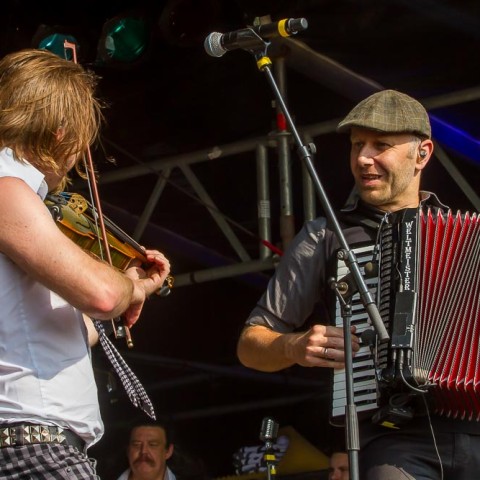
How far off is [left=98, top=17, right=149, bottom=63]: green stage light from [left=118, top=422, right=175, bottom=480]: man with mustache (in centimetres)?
269

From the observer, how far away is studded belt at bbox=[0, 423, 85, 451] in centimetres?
235

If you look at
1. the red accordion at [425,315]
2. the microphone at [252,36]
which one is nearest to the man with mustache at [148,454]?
the red accordion at [425,315]

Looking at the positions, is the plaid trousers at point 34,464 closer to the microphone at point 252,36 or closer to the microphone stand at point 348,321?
the microphone stand at point 348,321

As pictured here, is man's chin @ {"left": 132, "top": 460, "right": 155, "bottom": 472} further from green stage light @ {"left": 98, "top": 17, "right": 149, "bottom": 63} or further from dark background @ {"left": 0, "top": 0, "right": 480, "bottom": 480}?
green stage light @ {"left": 98, "top": 17, "right": 149, "bottom": 63}

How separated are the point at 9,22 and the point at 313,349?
140 inches

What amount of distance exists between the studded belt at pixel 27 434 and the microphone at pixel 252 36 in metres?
1.52

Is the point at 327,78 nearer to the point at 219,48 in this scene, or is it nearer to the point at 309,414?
the point at 219,48

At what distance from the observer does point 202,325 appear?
8406mm

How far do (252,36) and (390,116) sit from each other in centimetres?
64

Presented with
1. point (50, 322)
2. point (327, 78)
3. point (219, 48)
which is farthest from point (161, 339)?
Result: point (50, 322)

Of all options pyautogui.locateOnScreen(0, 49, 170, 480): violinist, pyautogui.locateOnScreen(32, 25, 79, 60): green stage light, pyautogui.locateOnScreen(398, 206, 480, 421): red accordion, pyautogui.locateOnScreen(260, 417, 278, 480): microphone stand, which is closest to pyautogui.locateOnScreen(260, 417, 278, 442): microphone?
pyautogui.locateOnScreen(260, 417, 278, 480): microphone stand

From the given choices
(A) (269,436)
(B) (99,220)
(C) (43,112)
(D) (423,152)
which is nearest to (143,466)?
(A) (269,436)

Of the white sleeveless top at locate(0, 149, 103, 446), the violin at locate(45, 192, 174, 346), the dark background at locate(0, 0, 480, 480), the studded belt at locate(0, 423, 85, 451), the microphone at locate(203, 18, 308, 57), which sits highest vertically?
the dark background at locate(0, 0, 480, 480)

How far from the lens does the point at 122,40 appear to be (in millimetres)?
5879
